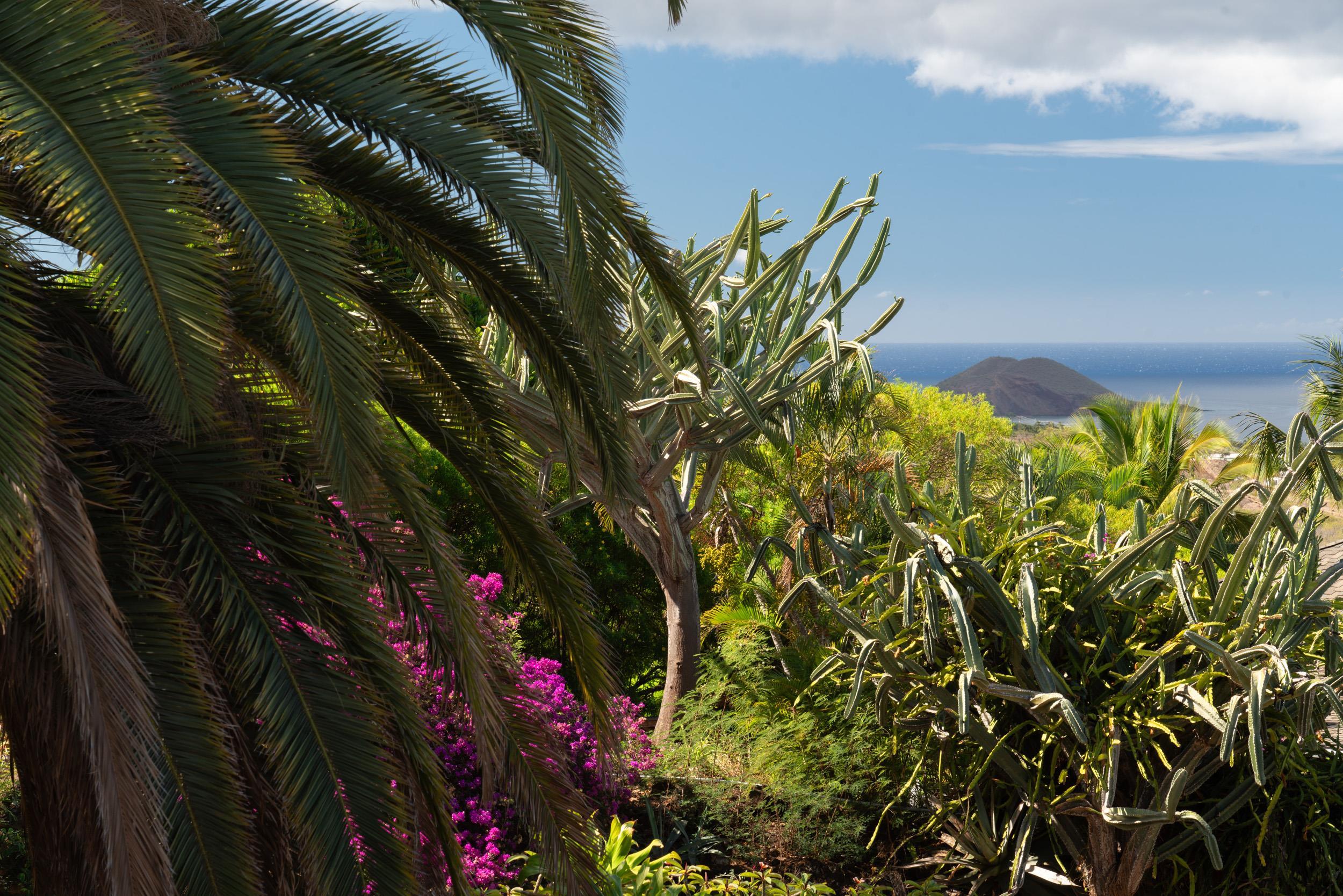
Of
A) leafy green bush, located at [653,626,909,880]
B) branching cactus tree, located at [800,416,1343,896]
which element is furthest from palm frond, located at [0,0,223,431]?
leafy green bush, located at [653,626,909,880]

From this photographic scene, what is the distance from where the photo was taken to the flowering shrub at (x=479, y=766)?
6000 mm

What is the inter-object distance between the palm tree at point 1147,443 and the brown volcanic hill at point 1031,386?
166 feet

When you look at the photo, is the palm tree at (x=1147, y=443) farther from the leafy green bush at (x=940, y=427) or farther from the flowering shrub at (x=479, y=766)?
the flowering shrub at (x=479, y=766)

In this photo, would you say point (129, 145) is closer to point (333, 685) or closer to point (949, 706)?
point (333, 685)

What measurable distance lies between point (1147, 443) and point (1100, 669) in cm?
1230

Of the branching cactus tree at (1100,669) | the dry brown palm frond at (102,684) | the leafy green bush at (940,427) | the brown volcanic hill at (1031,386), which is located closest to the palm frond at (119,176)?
the dry brown palm frond at (102,684)

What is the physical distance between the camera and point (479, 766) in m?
5.81

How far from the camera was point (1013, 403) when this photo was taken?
231 ft

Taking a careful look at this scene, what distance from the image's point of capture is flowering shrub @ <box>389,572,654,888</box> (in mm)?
6000

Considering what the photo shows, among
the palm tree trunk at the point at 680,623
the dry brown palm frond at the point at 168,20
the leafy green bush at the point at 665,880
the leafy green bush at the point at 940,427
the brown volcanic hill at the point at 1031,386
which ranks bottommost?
the leafy green bush at the point at 665,880

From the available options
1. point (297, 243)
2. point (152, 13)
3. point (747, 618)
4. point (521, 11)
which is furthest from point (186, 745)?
point (747, 618)

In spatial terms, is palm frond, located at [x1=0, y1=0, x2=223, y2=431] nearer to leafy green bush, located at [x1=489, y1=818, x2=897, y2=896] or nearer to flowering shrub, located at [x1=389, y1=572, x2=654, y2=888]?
flowering shrub, located at [x1=389, y1=572, x2=654, y2=888]

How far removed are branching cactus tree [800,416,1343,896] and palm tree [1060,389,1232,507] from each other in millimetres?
10115

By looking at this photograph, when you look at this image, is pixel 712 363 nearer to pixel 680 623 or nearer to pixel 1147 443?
pixel 680 623
